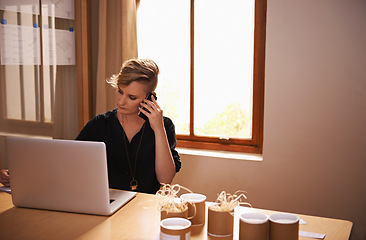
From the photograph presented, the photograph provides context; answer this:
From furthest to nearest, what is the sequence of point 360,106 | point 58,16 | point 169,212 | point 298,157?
point 58,16, point 298,157, point 360,106, point 169,212

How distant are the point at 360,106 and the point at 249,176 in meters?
0.87

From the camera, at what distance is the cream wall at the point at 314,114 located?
2469 millimetres

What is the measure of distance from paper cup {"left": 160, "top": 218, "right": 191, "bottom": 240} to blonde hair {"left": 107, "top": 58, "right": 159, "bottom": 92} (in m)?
0.99

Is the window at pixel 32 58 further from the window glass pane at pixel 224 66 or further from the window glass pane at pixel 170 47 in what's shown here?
the window glass pane at pixel 224 66

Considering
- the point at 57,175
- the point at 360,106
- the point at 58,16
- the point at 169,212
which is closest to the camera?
the point at 169,212

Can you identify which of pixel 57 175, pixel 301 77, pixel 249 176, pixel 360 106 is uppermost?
pixel 301 77

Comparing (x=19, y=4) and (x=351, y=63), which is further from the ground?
(x=19, y=4)

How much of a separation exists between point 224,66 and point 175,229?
6.29 ft

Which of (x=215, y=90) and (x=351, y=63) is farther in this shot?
(x=215, y=90)

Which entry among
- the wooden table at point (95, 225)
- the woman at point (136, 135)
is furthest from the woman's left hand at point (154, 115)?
the wooden table at point (95, 225)

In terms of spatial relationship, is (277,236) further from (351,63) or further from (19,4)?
(19,4)

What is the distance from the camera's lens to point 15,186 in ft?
5.33

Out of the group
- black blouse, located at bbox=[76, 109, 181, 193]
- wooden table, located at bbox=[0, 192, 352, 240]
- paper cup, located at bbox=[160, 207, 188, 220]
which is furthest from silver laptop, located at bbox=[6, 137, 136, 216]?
black blouse, located at bbox=[76, 109, 181, 193]

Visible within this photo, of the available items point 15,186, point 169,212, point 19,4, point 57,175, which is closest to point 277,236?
point 169,212
